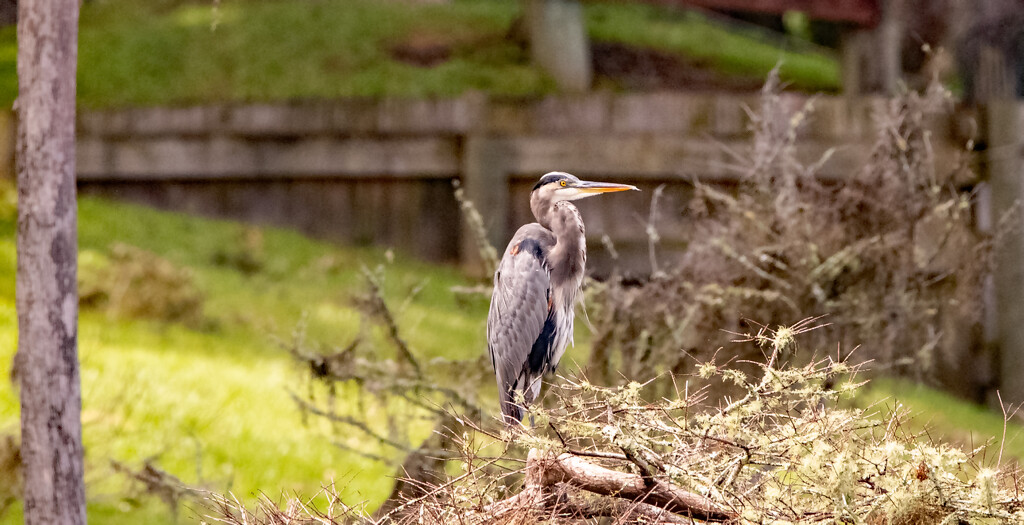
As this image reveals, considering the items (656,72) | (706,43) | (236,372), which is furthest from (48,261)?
(706,43)

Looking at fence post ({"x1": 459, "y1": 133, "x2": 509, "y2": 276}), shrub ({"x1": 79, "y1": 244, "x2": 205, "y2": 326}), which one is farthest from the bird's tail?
shrub ({"x1": 79, "y1": 244, "x2": 205, "y2": 326})

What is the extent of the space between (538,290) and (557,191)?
368mm

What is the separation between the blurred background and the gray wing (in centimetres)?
99

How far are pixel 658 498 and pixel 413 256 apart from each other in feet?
18.0

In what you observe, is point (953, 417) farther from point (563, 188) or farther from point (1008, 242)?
point (563, 188)

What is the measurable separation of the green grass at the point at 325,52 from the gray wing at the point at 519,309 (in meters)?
5.35

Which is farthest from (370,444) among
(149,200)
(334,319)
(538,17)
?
(538,17)

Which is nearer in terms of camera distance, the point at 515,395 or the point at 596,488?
the point at 596,488

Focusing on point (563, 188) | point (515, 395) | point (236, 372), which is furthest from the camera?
point (236, 372)

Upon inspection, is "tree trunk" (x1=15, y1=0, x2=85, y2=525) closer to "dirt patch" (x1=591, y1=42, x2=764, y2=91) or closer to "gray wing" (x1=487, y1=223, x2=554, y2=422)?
"gray wing" (x1=487, y1=223, x2=554, y2=422)

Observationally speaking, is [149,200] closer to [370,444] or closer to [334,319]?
[334,319]

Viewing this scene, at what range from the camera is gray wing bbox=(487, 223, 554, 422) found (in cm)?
302

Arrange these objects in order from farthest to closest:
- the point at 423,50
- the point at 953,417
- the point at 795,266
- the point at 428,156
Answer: the point at 423,50
the point at 428,156
the point at 953,417
the point at 795,266

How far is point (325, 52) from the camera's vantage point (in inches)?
390
